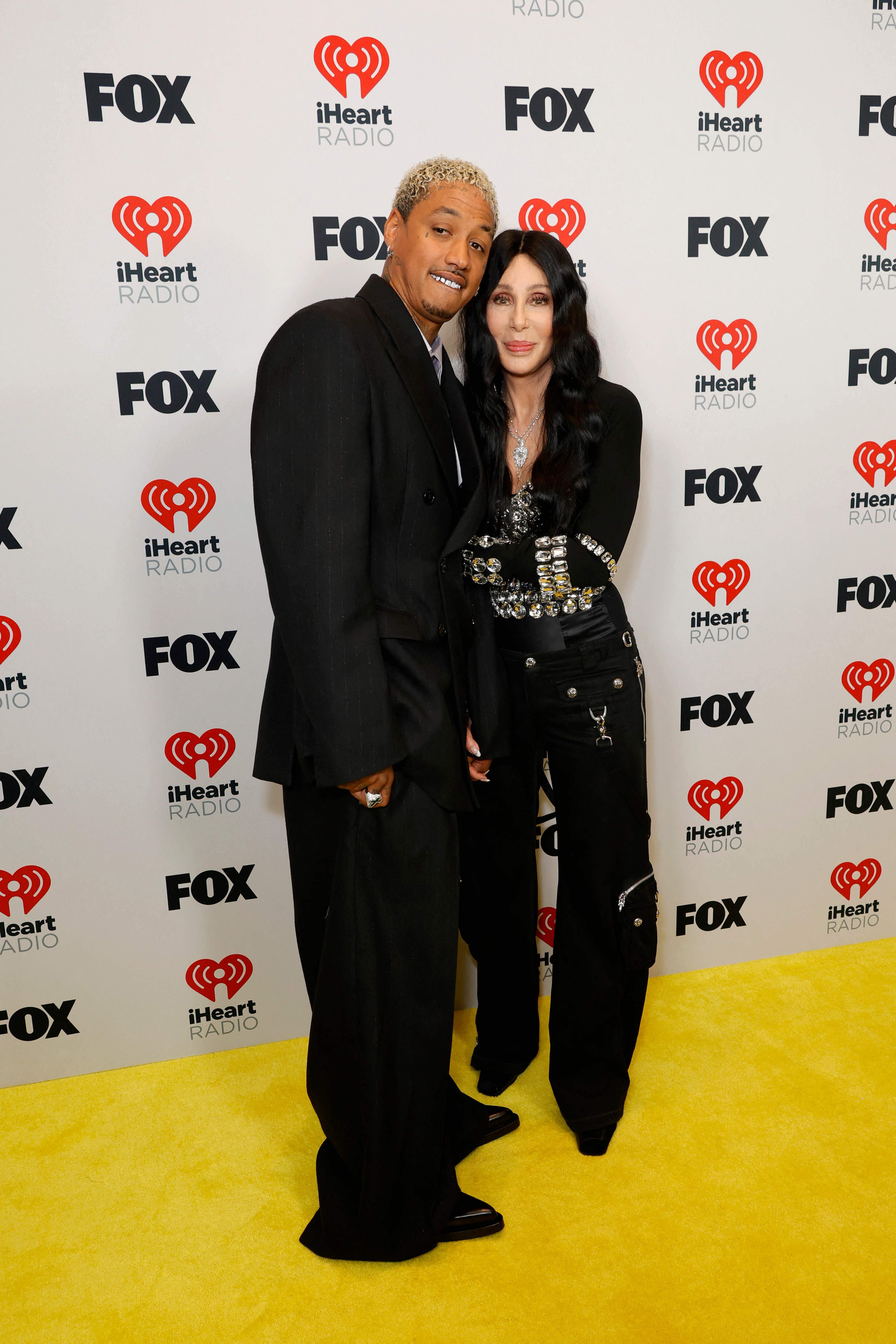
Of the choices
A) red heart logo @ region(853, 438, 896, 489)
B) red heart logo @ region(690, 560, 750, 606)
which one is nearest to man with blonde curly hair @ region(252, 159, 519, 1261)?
red heart logo @ region(690, 560, 750, 606)

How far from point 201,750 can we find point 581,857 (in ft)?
3.24

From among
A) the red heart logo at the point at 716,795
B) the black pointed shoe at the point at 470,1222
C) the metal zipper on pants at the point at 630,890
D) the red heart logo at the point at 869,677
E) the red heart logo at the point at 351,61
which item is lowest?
the black pointed shoe at the point at 470,1222

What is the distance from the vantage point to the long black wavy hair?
6.72 feet

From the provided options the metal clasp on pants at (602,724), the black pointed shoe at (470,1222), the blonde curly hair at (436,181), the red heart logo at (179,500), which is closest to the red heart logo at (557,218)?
the blonde curly hair at (436,181)

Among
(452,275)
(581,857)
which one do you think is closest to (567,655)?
(581,857)

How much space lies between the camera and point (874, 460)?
2.80 m

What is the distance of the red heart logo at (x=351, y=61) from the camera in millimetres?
2189

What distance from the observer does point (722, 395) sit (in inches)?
103

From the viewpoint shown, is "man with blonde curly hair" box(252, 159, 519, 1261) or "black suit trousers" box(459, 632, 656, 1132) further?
"black suit trousers" box(459, 632, 656, 1132)

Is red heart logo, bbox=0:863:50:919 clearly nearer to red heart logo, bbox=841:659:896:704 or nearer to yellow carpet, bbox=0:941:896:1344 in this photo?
yellow carpet, bbox=0:941:896:1344

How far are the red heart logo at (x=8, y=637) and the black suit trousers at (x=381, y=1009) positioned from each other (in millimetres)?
851

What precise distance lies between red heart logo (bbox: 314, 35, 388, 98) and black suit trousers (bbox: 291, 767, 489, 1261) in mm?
1567

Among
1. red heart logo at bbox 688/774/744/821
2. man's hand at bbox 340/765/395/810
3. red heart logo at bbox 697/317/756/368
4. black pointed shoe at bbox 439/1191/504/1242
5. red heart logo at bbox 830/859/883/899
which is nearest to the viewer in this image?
man's hand at bbox 340/765/395/810

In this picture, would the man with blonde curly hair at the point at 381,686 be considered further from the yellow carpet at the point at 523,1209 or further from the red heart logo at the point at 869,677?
the red heart logo at the point at 869,677
